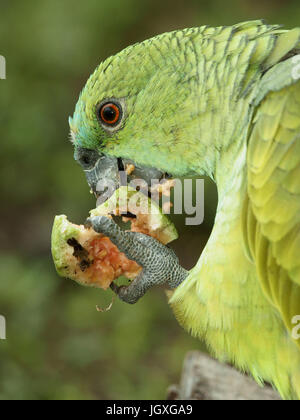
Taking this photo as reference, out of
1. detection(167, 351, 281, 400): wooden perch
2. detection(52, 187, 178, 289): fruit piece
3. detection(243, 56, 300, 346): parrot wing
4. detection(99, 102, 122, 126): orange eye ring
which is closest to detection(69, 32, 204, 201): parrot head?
detection(99, 102, 122, 126): orange eye ring

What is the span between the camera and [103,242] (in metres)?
2.47

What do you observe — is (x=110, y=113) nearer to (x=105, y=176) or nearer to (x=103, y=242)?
(x=105, y=176)

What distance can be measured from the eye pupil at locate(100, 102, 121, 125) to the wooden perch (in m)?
1.25

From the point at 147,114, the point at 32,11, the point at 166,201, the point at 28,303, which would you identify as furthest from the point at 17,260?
the point at 147,114

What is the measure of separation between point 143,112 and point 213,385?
4.29 ft

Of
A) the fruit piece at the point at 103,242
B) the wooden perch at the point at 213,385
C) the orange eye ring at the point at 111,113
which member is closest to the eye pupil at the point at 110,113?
the orange eye ring at the point at 111,113

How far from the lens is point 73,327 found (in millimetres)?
4707

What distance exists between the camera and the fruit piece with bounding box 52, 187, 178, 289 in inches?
93.7

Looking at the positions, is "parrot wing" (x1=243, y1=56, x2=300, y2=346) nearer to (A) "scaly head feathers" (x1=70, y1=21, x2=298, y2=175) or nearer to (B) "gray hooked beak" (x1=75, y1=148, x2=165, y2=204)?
(A) "scaly head feathers" (x1=70, y1=21, x2=298, y2=175)

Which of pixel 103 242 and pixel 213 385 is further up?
pixel 103 242

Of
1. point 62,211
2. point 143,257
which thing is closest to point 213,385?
point 143,257
